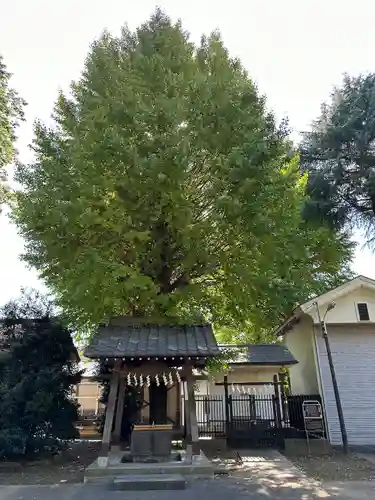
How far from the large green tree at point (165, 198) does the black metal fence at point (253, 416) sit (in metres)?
3.63

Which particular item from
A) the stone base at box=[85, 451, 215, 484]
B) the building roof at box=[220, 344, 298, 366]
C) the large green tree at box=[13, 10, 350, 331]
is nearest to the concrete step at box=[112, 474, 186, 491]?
the stone base at box=[85, 451, 215, 484]

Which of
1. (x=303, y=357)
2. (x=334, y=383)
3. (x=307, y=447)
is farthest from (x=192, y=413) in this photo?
(x=303, y=357)

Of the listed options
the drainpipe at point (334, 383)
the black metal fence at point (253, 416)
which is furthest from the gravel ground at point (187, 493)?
the black metal fence at point (253, 416)

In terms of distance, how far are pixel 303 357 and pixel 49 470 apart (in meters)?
10.2

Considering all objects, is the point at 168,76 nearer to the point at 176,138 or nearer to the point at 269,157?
the point at 176,138

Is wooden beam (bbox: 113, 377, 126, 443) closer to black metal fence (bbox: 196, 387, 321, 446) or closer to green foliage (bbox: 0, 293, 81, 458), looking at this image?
green foliage (bbox: 0, 293, 81, 458)

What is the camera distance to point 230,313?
38.5 ft

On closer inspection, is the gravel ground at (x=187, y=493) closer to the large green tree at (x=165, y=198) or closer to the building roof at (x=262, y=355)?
the large green tree at (x=165, y=198)

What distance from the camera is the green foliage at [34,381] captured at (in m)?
10.5

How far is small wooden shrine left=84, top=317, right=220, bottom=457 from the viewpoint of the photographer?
30.8 ft

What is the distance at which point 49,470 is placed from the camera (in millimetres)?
9648

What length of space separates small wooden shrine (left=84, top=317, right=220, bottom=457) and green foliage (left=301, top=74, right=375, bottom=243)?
369 inches

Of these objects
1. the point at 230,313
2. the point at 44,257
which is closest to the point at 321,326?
the point at 230,313

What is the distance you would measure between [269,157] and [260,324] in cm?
510
